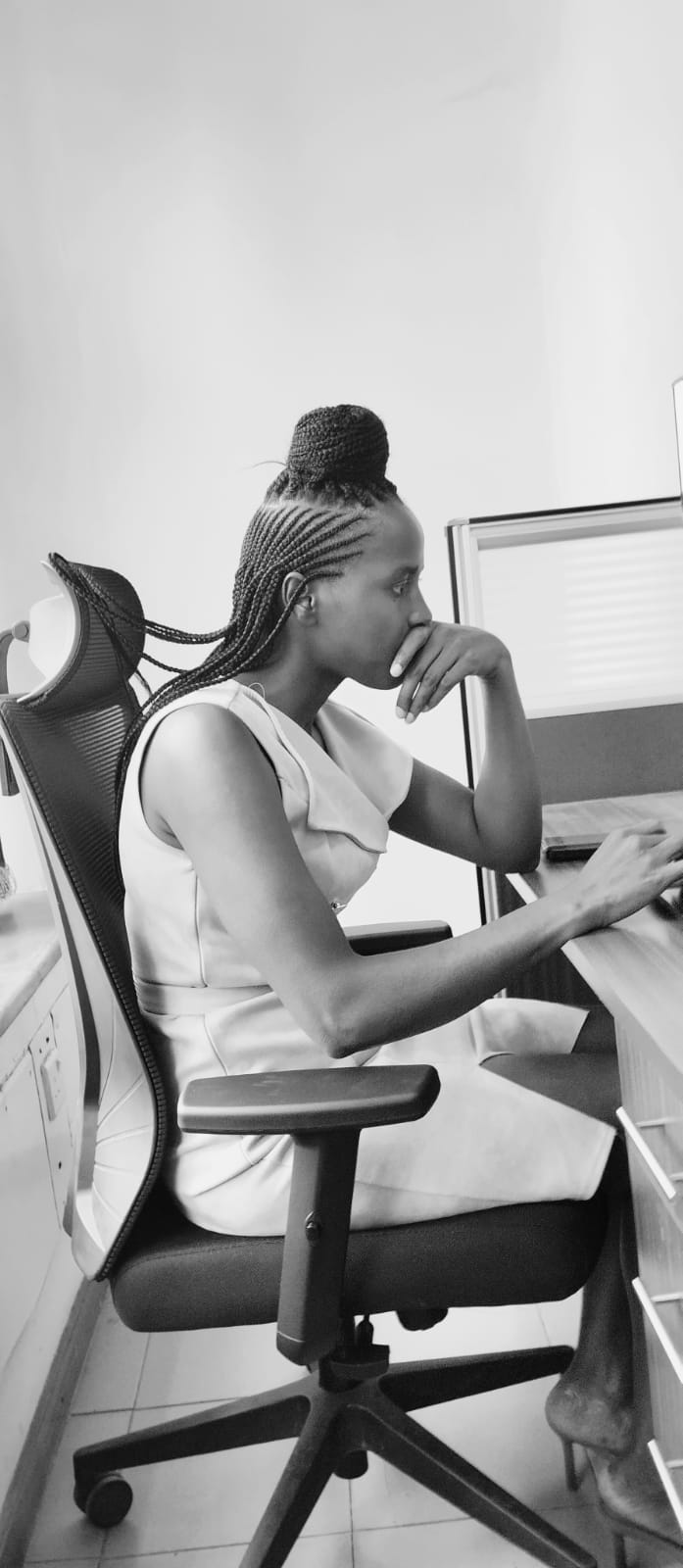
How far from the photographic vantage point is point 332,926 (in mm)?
1107

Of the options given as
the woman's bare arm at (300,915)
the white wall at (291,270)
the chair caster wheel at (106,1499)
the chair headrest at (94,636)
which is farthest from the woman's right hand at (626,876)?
the white wall at (291,270)

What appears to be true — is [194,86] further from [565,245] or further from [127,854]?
[127,854]

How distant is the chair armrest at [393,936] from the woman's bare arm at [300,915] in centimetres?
43

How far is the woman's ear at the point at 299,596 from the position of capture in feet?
4.19

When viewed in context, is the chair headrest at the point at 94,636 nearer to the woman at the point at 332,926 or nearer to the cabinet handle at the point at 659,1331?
the woman at the point at 332,926

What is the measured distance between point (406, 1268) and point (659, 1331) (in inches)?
8.5

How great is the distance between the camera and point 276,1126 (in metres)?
1.02

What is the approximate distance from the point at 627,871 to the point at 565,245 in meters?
2.29

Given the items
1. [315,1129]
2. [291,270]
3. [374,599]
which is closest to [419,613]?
[374,599]

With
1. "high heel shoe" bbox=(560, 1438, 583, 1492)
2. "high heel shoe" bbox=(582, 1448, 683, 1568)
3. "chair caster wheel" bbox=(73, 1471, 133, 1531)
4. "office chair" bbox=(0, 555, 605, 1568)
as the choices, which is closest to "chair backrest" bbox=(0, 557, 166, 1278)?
"office chair" bbox=(0, 555, 605, 1568)

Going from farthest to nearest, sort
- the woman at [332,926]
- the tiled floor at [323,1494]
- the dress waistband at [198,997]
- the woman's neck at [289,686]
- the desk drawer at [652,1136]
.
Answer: the tiled floor at [323,1494], the woman's neck at [289,686], the dress waistband at [198,997], the woman at [332,926], the desk drawer at [652,1136]

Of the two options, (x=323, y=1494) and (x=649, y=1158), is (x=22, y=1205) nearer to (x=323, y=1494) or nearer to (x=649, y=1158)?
(x=323, y=1494)

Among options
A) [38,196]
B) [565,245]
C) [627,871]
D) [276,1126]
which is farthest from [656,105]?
[276,1126]

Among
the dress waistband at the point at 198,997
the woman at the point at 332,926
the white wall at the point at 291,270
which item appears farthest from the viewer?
the white wall at the point at 291,270
